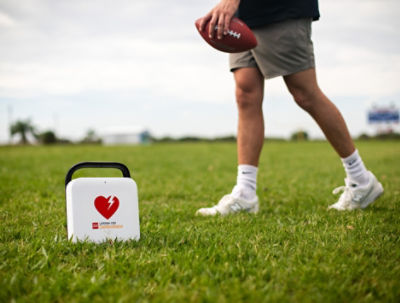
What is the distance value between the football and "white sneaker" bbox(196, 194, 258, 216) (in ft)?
3.59

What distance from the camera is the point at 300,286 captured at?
1.39m

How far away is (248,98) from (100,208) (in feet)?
4.88

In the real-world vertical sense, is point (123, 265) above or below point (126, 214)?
below

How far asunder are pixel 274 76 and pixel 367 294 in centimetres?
168

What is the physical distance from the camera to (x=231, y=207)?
Result: 2.74 metres

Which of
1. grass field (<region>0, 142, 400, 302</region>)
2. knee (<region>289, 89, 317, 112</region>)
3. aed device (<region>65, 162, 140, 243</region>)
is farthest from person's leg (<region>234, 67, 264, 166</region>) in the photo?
aed device (<region>65, 162, 140, 243</region>)

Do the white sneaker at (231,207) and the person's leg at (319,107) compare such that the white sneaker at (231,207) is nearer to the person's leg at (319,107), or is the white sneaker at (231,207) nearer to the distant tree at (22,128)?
the person's leg at (319,107)

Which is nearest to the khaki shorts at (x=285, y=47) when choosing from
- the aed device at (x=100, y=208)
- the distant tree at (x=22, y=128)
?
the aed device at (x=100, y=208)

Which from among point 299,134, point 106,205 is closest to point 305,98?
point 106,205

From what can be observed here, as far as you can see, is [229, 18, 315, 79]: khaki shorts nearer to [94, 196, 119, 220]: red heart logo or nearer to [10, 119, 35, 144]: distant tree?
[94, 196, 119, 220]: red heart logo

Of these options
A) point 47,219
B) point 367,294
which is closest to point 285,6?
point 367,294

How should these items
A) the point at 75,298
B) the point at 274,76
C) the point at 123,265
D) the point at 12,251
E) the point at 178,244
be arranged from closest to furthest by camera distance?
the point at 75,298, the point at 123,265, the point at 12,251, the point at 178,244, the point at 274,76

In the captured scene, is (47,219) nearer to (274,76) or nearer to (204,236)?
(204,236)

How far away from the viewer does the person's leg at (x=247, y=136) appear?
2775 mm
